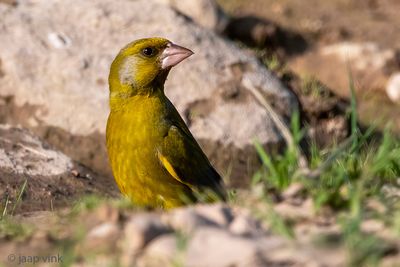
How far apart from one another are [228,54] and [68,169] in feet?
7.53

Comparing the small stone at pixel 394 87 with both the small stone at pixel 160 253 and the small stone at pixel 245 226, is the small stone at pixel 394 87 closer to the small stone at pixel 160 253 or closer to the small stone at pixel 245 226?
the small stone at pixel 245 226

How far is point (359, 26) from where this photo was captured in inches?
492

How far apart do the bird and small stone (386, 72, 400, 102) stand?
485 centimetres

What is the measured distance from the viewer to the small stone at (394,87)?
1120cm

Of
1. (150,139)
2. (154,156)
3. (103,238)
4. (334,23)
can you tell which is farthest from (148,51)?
(334,23)

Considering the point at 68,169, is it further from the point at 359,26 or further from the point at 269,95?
the point at 359,26

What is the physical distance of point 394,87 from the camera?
11250mm

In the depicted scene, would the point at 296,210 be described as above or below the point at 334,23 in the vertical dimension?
above

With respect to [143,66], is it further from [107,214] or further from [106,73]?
[107,214]

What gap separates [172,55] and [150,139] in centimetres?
80

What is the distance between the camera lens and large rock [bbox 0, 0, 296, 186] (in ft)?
28.3

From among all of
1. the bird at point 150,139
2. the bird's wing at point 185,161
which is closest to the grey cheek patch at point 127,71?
the bird at point 150,139

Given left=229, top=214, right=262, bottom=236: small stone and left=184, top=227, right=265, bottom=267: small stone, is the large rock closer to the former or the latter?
left=229, top=214, right=262, bottom=236: small stone

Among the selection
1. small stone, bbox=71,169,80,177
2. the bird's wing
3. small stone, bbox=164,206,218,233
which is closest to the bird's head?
the bird's wing
